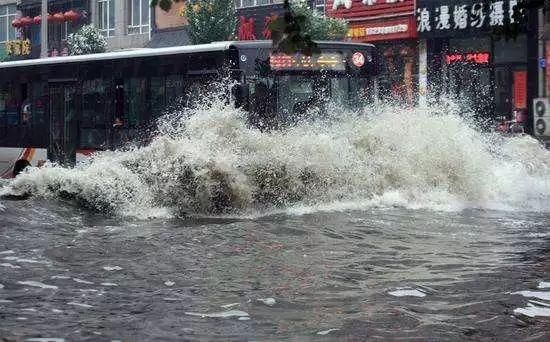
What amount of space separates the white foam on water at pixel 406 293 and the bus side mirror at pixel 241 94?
6.12 meters

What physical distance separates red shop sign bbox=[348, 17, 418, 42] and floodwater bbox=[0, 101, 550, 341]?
14465 millimetres

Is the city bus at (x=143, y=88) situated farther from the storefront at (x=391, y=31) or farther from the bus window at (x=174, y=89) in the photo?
the storefront at (x=391, y=31)

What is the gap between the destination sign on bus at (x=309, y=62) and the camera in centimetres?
1236

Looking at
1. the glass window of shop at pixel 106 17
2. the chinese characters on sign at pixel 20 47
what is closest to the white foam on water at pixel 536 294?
the glass window of shop at pixel 106 17

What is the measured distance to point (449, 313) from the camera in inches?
221

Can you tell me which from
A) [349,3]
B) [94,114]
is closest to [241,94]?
[94,114]

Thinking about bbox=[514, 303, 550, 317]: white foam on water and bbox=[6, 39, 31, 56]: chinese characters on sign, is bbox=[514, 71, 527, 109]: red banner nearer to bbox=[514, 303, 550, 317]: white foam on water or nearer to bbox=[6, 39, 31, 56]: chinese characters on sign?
bbox=[514, 303, 550, 317]: white foam on water

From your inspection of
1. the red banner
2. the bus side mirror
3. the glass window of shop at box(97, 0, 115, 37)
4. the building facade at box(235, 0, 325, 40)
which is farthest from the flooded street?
the glass window of shop at box(97, 0, 115, 37)

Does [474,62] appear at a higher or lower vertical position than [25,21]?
lower

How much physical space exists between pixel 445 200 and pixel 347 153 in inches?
68.6

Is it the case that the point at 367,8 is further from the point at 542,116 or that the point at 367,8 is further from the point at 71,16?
the point at 71,16

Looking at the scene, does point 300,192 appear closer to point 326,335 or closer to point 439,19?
point 326,335

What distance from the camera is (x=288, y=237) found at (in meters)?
9.20

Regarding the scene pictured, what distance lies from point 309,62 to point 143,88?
3.13 metres
